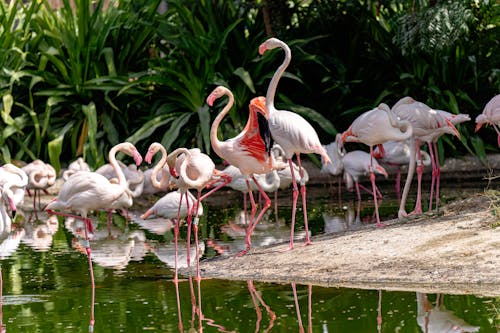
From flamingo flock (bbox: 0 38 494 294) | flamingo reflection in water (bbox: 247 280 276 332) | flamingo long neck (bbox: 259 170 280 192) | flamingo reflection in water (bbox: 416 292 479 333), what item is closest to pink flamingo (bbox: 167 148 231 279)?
flamingo flock (bbox: 0 38 494 294)

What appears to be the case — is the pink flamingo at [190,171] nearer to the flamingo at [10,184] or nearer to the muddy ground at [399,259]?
the muddy ground at [399,259]

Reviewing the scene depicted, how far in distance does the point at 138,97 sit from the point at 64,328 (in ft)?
31.0

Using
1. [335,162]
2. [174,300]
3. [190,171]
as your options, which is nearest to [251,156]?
[190,171]

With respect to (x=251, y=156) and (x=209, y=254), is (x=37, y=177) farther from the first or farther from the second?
(x=251, y=156)

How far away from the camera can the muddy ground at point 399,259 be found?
6605mm

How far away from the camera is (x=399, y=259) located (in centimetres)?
706

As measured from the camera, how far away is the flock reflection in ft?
19.3

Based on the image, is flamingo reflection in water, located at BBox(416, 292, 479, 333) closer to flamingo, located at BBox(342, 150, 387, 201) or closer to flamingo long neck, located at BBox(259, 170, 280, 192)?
flamingo long neck, located at BBox(259, 170, 280, 192)

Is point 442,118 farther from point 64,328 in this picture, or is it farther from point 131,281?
point 64,328

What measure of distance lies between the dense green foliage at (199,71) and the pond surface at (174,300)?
15.6 feet

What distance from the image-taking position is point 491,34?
14.1m

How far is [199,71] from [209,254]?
6.43 meters

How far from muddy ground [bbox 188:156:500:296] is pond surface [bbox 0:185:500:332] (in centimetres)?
21

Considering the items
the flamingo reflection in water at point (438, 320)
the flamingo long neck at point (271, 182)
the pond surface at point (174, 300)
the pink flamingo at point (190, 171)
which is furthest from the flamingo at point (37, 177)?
the flamingo reflection in water at point (438, 320)
